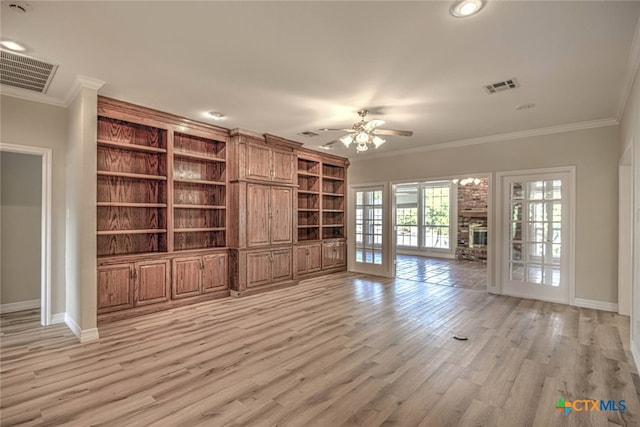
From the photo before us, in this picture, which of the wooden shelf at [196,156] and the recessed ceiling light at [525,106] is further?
the wooden shelf at [196,156]

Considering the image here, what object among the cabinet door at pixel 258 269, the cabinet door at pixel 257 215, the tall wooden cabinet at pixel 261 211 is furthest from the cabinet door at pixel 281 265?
the cabinet door at pixel 257 215

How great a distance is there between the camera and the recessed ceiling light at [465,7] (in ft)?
6.92

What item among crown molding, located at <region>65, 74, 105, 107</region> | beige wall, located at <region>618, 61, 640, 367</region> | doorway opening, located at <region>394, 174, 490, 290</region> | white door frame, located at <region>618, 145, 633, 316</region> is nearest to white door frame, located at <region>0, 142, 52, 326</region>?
crown molding, located at <region>65, 74, 105, 107</region>

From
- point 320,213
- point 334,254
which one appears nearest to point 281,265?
point 320,213

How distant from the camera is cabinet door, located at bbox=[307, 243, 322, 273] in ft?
22.1

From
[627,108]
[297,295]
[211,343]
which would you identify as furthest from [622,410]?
[297,295]

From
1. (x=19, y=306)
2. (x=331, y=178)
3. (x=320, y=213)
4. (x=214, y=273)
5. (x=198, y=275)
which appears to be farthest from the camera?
(x=331, y=178)

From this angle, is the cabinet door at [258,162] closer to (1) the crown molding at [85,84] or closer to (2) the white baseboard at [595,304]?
(1) the crown molding at [85,84]

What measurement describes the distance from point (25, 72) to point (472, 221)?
10828 mm

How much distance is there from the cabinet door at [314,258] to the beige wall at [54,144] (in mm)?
4094

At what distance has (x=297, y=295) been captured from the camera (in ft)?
17.8

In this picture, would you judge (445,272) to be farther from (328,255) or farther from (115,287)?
(115,287)

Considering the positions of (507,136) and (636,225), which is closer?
(636,225)

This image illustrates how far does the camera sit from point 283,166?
20.1 feet
